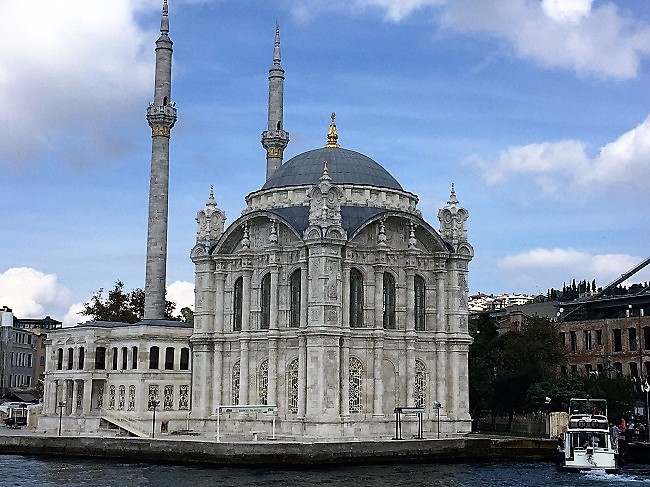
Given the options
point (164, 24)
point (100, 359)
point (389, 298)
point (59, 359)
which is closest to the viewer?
point (389, 298)

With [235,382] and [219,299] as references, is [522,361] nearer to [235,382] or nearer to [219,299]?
[235,382]

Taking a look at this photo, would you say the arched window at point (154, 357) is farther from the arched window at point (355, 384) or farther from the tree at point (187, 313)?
the tree at point (187, 313)

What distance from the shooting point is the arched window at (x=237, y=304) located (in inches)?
2227

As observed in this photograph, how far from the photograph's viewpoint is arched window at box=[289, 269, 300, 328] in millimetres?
53531

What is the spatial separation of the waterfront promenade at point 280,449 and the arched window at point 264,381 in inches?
176

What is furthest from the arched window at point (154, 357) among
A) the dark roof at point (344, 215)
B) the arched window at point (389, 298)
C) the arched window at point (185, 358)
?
the arched window at point (389, 298)

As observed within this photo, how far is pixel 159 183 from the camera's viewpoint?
63781mm

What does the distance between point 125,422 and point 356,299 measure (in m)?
15.8

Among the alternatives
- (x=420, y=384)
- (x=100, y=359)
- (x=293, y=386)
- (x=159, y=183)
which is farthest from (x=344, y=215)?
(x=100, y=359)

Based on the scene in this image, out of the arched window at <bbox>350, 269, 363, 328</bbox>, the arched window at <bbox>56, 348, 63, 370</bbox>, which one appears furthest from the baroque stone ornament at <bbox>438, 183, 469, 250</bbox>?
the arched window at <bbox>56, 348, 63, 370</bbox>

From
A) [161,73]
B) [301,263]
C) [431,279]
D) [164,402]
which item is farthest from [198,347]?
[161,73]

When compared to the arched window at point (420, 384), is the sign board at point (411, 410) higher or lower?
lower

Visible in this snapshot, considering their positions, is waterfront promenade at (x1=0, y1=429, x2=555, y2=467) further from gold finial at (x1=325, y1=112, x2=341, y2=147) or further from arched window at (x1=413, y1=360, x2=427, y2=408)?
gold finial at (x1=325, y1=112, x2=341, y2=147)

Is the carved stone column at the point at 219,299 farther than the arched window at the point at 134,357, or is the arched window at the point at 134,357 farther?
the arched window at the point at 134,357
